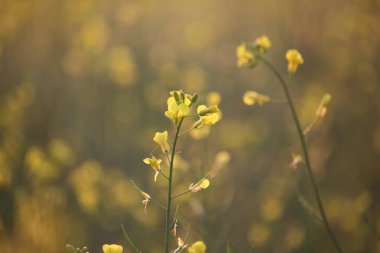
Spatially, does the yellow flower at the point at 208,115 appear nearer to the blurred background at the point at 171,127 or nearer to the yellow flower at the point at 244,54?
the yellow flower at the point at 244,54

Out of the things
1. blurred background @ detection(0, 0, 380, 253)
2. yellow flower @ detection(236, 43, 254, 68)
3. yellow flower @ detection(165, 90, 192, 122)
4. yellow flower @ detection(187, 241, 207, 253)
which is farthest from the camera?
blurred background @ detection(0, 0, 380, 253)

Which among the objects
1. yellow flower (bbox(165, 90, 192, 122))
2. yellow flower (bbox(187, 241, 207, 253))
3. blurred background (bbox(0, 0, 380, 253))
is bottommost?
blurred background (bbox(0, 0, 380, 253))

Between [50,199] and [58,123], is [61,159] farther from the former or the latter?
[58,123]

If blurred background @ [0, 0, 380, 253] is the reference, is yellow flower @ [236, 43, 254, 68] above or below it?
above

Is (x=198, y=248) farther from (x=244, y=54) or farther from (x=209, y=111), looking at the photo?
(x=244, y=54)

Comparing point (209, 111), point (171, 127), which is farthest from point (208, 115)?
point (171, 127)

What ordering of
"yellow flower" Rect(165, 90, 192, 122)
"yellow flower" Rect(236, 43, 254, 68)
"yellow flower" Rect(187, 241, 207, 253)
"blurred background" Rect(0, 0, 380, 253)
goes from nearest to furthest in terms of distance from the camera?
"yellow flower" Rect(187, 241, 207, 253) < "yellow flower" Rect(165, 90, 192, 122) < "yellow flower" Rect(236, 43, 254, 68) < "blurred background" Rect(0, 0, 380, 253)

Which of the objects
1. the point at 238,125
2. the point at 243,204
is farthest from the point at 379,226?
the point at 238,125

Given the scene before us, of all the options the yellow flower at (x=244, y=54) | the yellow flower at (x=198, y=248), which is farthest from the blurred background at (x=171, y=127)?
the yellow flower at (x=198, y=248)

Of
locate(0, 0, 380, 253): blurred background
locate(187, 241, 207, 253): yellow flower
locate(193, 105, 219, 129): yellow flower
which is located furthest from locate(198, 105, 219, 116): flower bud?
locate(0, 0, 380, 253): blurred background

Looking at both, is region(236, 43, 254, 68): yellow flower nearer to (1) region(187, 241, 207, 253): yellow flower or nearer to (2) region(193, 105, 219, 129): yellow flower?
(2) region(193, 105, 219, 129): yellow flower
